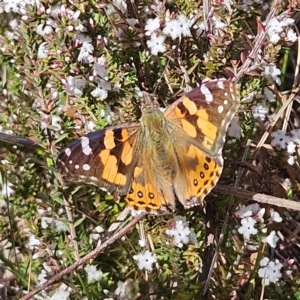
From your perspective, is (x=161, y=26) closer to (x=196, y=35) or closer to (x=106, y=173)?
(x=196, y=35)

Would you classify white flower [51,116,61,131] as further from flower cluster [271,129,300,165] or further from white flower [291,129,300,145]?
white flower [291,129,300,145]

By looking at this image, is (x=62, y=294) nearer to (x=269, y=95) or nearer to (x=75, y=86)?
(x=75, y=86)

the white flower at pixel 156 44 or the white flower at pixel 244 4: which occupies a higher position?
the white flower at pixel 244 4

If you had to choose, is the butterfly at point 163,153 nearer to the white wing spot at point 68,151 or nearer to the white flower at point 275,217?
the white wing spot at point 68,151

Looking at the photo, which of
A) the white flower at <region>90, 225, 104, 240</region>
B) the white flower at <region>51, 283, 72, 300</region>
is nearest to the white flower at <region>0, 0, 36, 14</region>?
the white flower at <region>90, 225, 104, 240</region>

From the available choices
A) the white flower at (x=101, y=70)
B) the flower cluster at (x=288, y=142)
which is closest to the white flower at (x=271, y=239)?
the flower cluster at (x=288, y=142)

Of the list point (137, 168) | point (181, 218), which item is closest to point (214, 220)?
point (181, 218)
